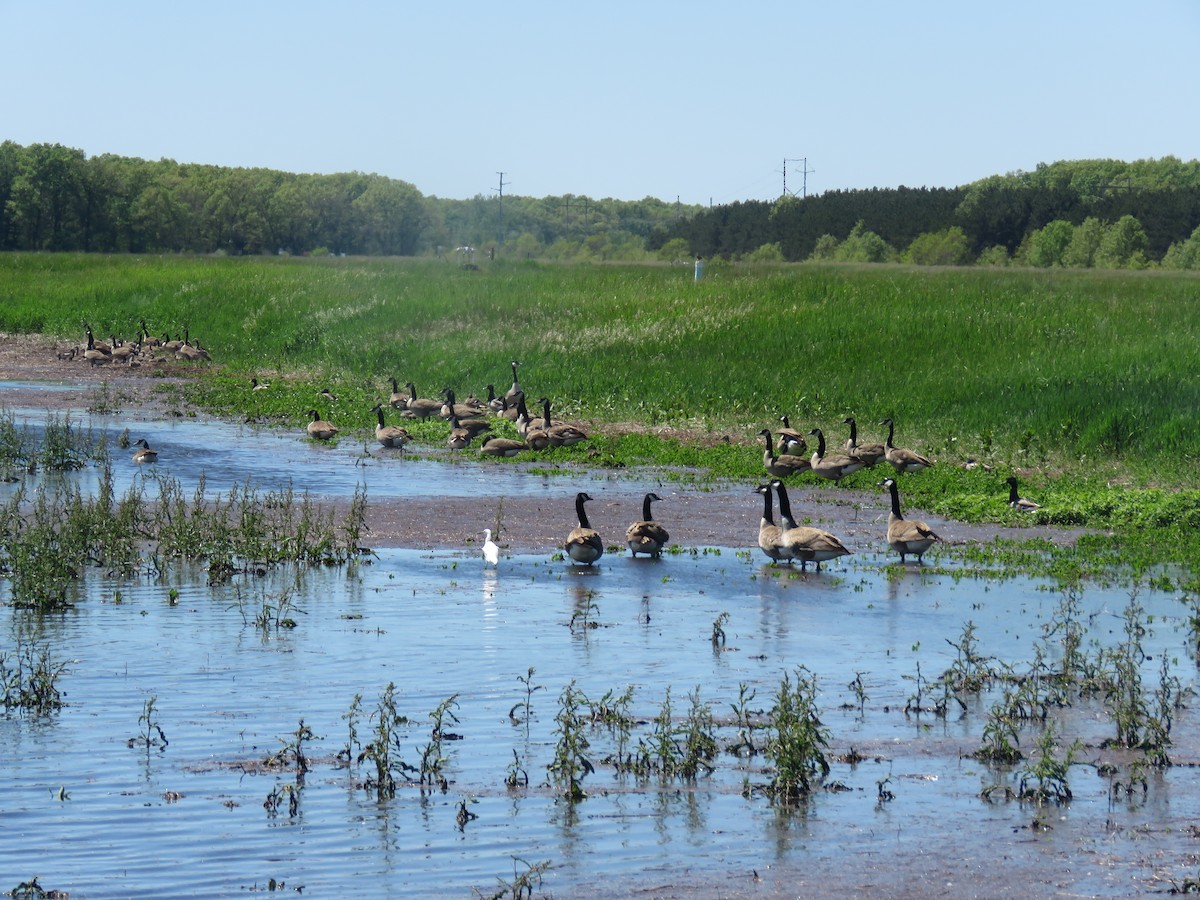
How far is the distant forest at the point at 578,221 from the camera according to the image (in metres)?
87.7

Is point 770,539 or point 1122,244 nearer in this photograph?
point 770,539

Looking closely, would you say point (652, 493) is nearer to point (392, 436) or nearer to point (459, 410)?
point (392, 436)

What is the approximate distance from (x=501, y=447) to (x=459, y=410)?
4422 millimetres

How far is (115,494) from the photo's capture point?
966 inches

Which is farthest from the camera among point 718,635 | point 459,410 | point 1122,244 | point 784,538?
point 1122,244

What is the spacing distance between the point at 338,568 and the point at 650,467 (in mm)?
10896

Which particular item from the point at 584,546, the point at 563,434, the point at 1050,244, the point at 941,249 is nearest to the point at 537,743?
the point at 584,546

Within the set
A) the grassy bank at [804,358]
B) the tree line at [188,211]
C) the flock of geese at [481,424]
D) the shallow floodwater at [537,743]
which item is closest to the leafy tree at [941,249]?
the tree line at [188,211]

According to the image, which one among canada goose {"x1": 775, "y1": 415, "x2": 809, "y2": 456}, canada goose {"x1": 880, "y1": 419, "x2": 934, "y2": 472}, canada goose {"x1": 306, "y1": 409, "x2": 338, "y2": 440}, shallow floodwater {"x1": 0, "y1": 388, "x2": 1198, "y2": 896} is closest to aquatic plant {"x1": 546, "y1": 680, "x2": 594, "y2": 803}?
shallow floodwater {"x1": 0, "y1": 388, "x2": 1198, "y2": 896}

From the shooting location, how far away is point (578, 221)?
131125 mm

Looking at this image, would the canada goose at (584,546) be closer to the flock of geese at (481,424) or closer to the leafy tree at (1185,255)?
the flock of geese at (481,424)

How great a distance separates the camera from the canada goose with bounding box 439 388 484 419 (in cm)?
3403

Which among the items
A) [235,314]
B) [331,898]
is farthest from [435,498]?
[235,314]

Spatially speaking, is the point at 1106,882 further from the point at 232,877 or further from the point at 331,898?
the point at 232,877
